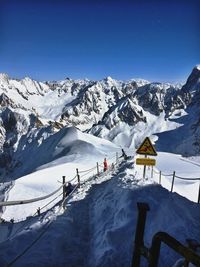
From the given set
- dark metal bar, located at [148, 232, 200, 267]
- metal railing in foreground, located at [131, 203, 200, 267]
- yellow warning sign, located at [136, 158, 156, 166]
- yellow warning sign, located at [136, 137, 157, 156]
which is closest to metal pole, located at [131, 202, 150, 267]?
metal railing in foreground, located at [131, 203, 200, 267]

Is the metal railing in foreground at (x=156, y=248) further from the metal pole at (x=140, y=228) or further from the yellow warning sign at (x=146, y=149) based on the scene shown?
the yellow warning sign at (x=146, y=149)

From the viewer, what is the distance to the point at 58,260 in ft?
28.2

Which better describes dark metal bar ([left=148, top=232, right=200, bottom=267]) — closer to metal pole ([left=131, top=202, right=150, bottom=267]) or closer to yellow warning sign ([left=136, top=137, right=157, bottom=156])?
metal pole ([left=131, top=202, right=150, bottom=267])

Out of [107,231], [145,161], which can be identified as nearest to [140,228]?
[107,231]

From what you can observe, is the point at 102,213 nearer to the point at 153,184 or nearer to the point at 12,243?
the point at 153,184

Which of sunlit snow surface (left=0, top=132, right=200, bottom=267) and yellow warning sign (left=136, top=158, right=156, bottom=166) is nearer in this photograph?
sunlit snow surface (left=0, top=132, right=200, bottom=267)

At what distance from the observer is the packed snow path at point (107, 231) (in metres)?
8.28

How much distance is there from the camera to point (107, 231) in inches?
364

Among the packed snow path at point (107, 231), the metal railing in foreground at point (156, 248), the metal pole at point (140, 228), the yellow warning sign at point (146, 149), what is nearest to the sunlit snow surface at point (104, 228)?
the packed snow path at point (107, 231)

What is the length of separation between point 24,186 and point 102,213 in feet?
59.8

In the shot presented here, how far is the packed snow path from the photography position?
828 centimetres

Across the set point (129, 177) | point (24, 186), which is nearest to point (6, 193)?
point (24, 186)

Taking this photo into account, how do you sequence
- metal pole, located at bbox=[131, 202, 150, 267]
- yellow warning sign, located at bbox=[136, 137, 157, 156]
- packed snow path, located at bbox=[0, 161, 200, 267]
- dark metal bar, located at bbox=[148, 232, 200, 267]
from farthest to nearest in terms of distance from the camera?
yellow warning sign, located at bbox=[136, 137, 157, 156] < packed snow path, located at bbox=[0, 161, 200, 267] < metal pole, located at bbox=[131, 202, 150, 267] < dark metal bar, located at bbox=[148, 232, 200, 267]

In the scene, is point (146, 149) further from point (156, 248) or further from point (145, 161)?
point (156, 248)
